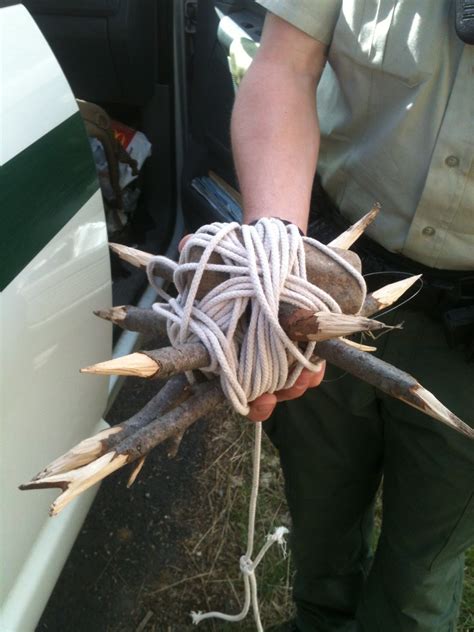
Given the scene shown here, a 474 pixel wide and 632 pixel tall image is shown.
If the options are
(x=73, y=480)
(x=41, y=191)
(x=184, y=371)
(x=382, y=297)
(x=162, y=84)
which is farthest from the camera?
(x=162, y=84)

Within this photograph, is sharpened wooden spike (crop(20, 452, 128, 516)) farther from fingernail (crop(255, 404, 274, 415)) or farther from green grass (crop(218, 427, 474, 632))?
green grass (crop(218, 427, 474, 632))

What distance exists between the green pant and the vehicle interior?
0.81m

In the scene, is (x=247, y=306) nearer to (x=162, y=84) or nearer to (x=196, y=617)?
(x=196, y=617)

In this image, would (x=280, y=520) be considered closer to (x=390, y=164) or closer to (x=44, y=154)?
(x=390, y=164)

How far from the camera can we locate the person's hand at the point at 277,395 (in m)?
0.85

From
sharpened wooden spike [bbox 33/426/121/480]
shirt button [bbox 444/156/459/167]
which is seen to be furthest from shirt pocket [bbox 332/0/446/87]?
sharpened wooden spike [bbox 33/426/121/480]

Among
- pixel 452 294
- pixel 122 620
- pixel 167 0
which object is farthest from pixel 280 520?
pixel 167 0

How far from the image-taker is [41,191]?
39.6 inches

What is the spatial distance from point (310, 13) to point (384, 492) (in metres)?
0.94

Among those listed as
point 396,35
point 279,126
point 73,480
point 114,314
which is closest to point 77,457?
point 73,480

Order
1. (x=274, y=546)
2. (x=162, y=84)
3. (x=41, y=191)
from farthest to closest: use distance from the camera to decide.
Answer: (x=162, y=84) → (x=274, y=546) → (x=41, y=191)

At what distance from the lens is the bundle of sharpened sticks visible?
657 millimetres

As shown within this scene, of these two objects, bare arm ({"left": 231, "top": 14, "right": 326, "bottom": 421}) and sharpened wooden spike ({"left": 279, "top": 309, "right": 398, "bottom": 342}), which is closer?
sharpened wooden spike ({"left": 279, "top": 309, "right": 398, "bottom": 342})

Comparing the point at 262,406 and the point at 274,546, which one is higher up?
the point at 262,406
